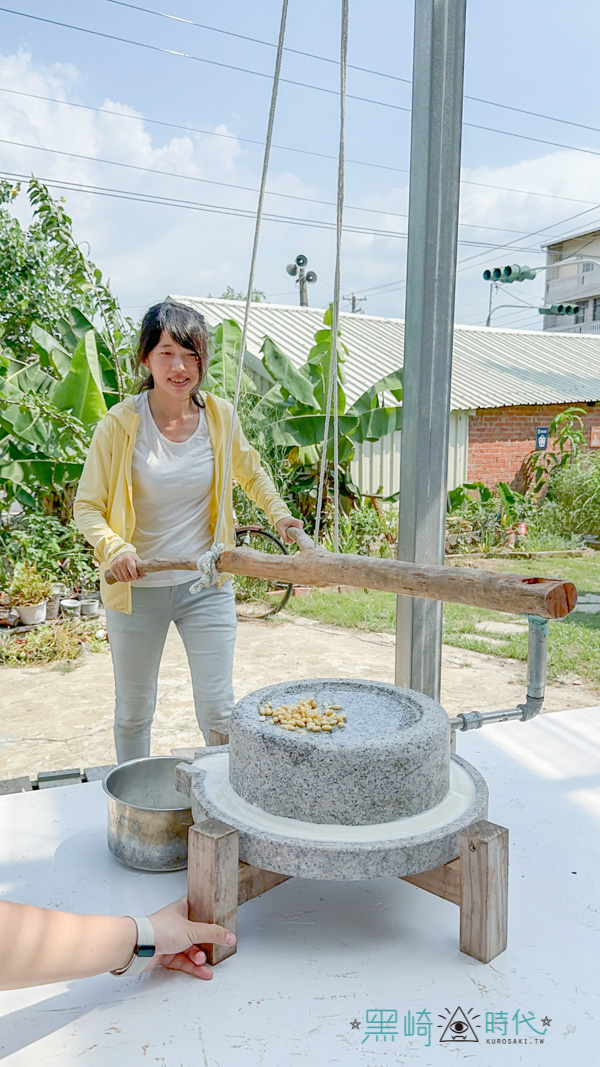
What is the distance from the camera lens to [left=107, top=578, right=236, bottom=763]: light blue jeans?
204 centimetres

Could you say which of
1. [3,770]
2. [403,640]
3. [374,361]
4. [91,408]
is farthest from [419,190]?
[374,361]

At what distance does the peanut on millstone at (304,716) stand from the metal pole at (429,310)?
74 cm

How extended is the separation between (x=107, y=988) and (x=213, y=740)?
22.4 inches

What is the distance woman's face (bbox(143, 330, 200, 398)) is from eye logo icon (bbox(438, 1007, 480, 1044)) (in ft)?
4.76

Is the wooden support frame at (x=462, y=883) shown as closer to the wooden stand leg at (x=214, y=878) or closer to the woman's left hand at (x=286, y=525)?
the wooden stand leg at (x=214, y=878)

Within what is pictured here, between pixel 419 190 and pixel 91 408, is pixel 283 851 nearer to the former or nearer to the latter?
pixel 419 190

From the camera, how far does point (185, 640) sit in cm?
208

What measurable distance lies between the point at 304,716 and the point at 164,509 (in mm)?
938

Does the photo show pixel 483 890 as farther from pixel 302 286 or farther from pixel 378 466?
pixel 302 286

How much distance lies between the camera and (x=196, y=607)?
2055mm

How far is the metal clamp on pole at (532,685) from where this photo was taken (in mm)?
1540

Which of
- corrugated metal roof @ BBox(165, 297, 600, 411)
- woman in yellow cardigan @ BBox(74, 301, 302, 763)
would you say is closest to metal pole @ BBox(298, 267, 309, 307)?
corrugated metal roof @ BBox(165, 297, 600, 411)

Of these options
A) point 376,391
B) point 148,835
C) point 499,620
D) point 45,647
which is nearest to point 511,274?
point 376,391

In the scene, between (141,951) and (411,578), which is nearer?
(141,951)
